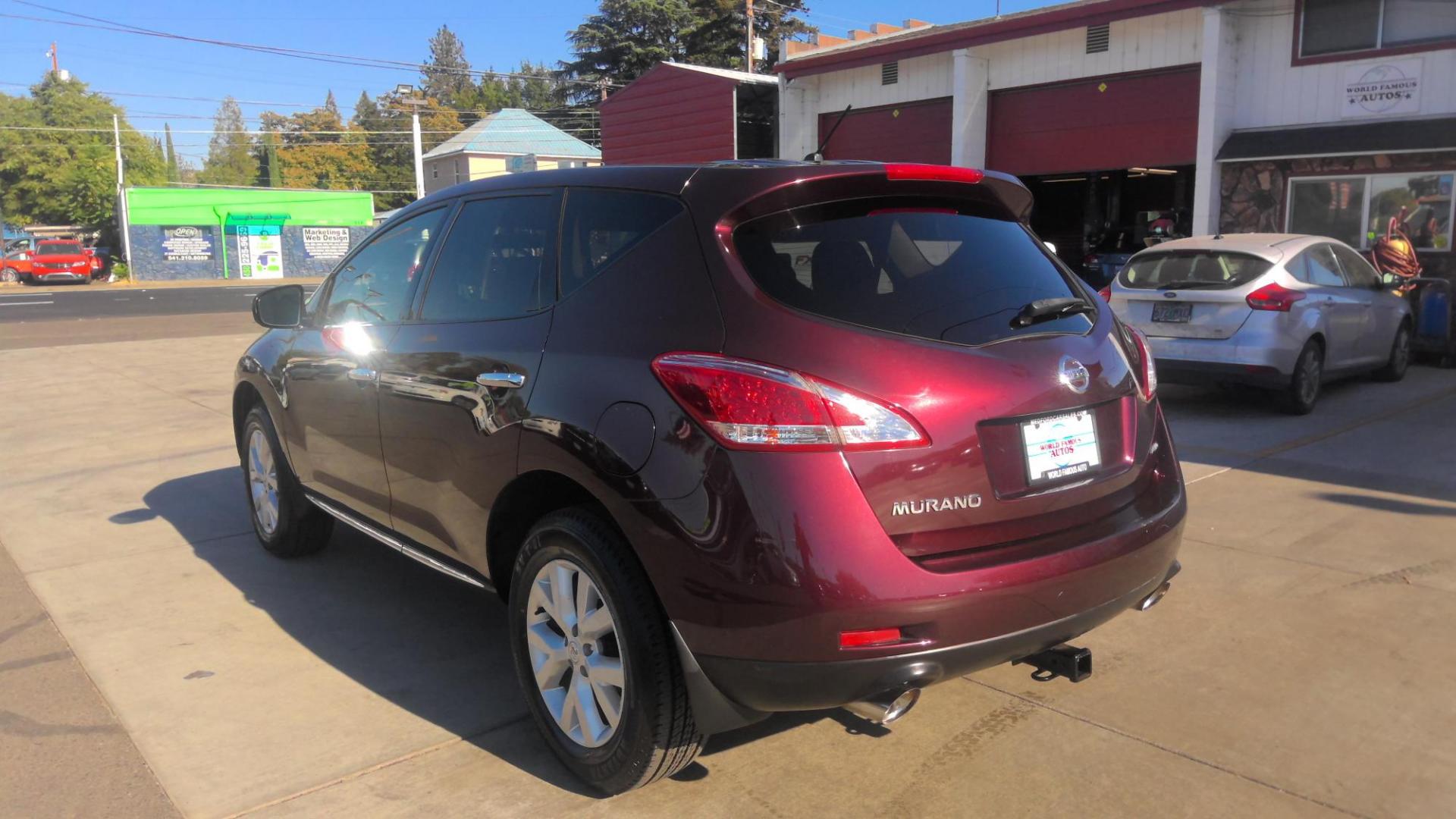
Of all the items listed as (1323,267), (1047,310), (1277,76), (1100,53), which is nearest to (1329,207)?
(1277,76)

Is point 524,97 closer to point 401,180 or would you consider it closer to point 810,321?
point 401,180

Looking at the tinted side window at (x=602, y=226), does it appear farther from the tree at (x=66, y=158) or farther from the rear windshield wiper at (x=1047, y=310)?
the tree at (x=66, y=158)

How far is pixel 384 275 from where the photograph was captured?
4.54m

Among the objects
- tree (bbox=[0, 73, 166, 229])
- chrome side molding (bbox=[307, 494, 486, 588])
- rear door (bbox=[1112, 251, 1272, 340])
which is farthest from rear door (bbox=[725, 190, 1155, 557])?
tree (bbox=[0, 73, 166, 229])

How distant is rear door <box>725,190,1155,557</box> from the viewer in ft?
8.98

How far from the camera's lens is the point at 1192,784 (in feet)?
10.4

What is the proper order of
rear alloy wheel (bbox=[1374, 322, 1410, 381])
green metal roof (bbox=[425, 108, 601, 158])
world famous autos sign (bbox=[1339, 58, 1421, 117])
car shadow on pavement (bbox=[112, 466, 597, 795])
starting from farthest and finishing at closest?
green metal roof (bbox=[425, 108, 601, 158])
world famous autos sign (bbox=[1339, 58, 1421, 117])
rear alloy wheel (bbox=[1374, 322, 1410, 381])
car shadow on pavement (bbox=[112, 466, 597, 795])

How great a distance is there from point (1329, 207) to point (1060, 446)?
13.5 m

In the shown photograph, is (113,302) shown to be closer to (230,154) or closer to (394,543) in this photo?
(394,543)

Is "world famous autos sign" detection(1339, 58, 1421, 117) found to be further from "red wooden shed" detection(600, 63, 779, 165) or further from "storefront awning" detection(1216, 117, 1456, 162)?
"red wooden shed" detection(600, 63, 779, 165)

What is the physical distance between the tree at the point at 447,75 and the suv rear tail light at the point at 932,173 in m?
105

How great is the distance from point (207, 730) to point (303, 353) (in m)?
1.79

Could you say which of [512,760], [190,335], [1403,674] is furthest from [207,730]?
[190,335]

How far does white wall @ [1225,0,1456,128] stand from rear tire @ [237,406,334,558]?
13.8 m
